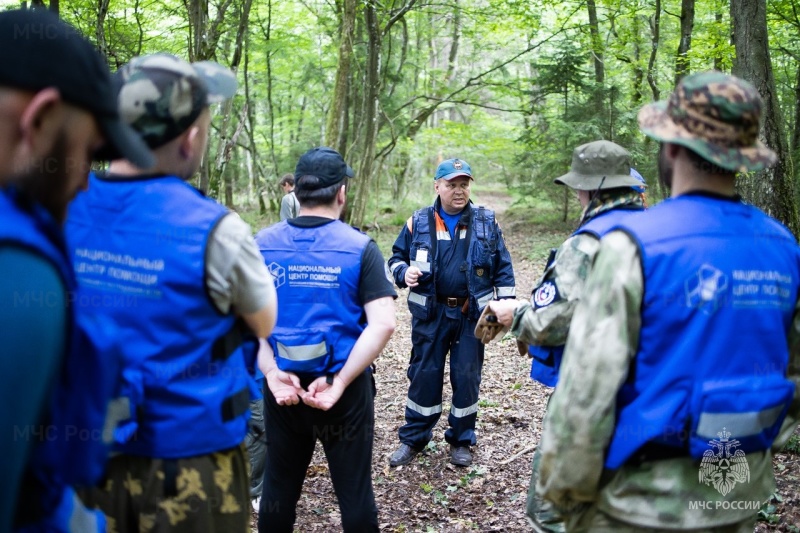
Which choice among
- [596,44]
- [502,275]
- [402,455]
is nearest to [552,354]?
[502,275]

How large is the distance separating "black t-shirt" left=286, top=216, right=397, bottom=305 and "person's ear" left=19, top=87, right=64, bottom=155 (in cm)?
207

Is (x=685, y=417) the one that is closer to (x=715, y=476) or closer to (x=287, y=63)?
(x=715, y=476)

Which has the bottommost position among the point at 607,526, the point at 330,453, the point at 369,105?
the point at 330,453

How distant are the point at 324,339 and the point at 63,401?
74.9 inches

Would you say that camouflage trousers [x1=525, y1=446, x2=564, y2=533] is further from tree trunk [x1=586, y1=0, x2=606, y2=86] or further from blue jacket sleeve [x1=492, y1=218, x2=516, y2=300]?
tree trunk [x1=586, y1=0, x2=606, y2=86]

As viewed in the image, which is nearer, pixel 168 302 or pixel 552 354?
pixel 168 302

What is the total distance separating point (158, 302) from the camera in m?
2.05

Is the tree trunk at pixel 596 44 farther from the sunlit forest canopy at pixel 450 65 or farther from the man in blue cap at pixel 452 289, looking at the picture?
the man in blue cap at pixel 452 289

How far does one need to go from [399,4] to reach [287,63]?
5.64 m

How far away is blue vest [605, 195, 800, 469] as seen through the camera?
6.51 feet

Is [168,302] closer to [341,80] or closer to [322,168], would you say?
[322,168]

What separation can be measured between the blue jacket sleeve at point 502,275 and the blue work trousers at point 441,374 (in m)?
0.36

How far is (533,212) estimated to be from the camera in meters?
22.1

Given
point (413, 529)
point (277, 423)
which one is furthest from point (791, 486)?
point (277, 423)
